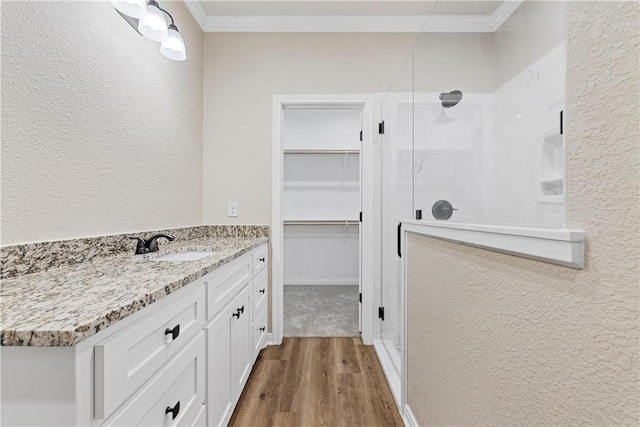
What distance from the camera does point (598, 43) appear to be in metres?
0.49

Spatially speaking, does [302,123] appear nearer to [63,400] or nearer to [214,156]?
[214,156]

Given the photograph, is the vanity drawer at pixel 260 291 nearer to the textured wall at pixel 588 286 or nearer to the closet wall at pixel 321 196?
the textured wall at pixel 588 286

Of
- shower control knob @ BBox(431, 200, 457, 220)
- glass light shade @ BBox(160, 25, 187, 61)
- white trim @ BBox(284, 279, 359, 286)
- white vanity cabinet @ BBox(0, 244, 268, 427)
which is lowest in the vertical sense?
white trim @ BBox(284, 279, 359, 286)

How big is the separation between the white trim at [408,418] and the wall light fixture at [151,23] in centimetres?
232

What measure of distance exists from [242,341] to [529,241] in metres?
1.51

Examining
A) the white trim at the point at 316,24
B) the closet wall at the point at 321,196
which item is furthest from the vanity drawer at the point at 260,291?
the white trim at the point at 316,24

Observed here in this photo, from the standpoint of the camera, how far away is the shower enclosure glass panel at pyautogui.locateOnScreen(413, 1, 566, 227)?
1.24 m

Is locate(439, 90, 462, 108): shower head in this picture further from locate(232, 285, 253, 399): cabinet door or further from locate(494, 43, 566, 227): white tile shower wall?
locate(232, 285, 253, 399): cabinet door

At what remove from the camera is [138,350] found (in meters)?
0.69

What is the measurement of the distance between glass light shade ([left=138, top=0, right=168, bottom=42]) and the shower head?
4.97 feet

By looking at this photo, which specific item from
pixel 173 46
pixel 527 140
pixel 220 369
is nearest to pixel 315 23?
pixel 173 46

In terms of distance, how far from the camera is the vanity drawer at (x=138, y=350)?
1.86 ft

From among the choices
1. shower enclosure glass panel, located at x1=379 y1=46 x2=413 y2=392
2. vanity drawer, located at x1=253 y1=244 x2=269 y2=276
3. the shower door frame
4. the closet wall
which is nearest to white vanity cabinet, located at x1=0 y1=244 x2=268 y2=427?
vanity drawer, located at x1=253 y1=244 x2=269 y2=276

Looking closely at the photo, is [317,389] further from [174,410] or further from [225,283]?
[174,410]
